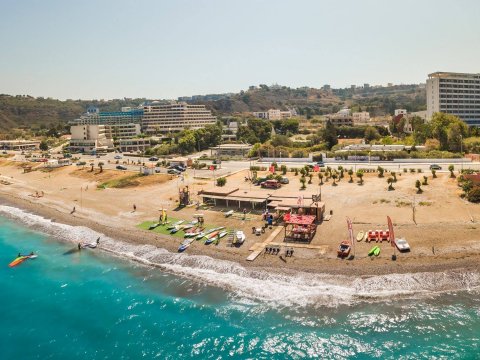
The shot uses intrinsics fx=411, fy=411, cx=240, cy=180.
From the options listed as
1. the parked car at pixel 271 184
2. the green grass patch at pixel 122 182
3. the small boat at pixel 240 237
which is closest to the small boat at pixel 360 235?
the small boat at pixel 240 237

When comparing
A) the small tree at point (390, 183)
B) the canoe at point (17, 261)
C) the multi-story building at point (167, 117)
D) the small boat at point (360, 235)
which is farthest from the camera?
the multi-story building at point (167, 117)

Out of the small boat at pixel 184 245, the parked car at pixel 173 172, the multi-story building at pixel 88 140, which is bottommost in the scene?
the small boat at pixel 184 245

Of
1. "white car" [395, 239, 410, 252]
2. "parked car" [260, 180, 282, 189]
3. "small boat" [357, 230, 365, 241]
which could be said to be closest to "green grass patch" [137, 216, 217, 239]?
"small boat" [357, 230, 365, 241]

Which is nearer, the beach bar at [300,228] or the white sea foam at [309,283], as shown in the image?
the white sea foam at [309,283]

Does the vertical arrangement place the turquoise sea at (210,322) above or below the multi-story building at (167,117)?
below

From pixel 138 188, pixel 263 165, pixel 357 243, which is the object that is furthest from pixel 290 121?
pixel 357 243

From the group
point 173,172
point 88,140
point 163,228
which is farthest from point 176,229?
point 88,140

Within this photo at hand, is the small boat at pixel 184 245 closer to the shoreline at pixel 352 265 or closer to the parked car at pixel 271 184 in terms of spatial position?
the shoreline at pixel 352 265

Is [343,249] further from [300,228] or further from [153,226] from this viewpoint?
[153,226]
